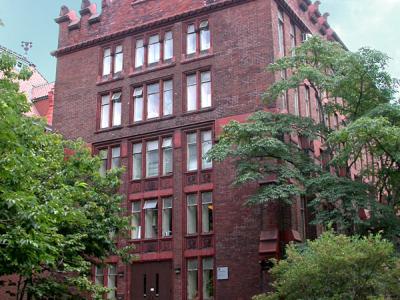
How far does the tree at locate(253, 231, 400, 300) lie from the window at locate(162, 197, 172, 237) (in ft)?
43.6

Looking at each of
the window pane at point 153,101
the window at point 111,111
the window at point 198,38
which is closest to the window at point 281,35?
the window at point 198,38

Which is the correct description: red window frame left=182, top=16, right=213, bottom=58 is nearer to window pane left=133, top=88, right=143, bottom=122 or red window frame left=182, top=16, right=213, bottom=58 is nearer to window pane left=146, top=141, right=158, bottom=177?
window pane left=133, top=88, right=143, bottom=122

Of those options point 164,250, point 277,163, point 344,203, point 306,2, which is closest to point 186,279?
point 164,250

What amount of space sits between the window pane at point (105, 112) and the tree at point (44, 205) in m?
11.3

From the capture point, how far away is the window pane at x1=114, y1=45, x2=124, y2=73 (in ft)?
117

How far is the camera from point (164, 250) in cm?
3064

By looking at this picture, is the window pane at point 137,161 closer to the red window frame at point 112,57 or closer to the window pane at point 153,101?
the window pane at point 153,101

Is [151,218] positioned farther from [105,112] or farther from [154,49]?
[154,49]

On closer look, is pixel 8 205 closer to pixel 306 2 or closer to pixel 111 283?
pixel 111 283

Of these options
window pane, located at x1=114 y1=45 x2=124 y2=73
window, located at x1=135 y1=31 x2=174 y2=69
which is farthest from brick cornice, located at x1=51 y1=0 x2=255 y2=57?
window pane, located at x1=114 y1=45 x2=124 y2=73

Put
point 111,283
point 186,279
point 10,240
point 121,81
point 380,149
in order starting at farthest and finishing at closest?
point 121,81 < point 111,283 < point 186,279 < point 380,149 < point 10,240

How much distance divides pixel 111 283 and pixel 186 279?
183 inches

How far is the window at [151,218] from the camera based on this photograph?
103ft

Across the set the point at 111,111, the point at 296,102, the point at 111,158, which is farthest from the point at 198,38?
the point at 111,158
